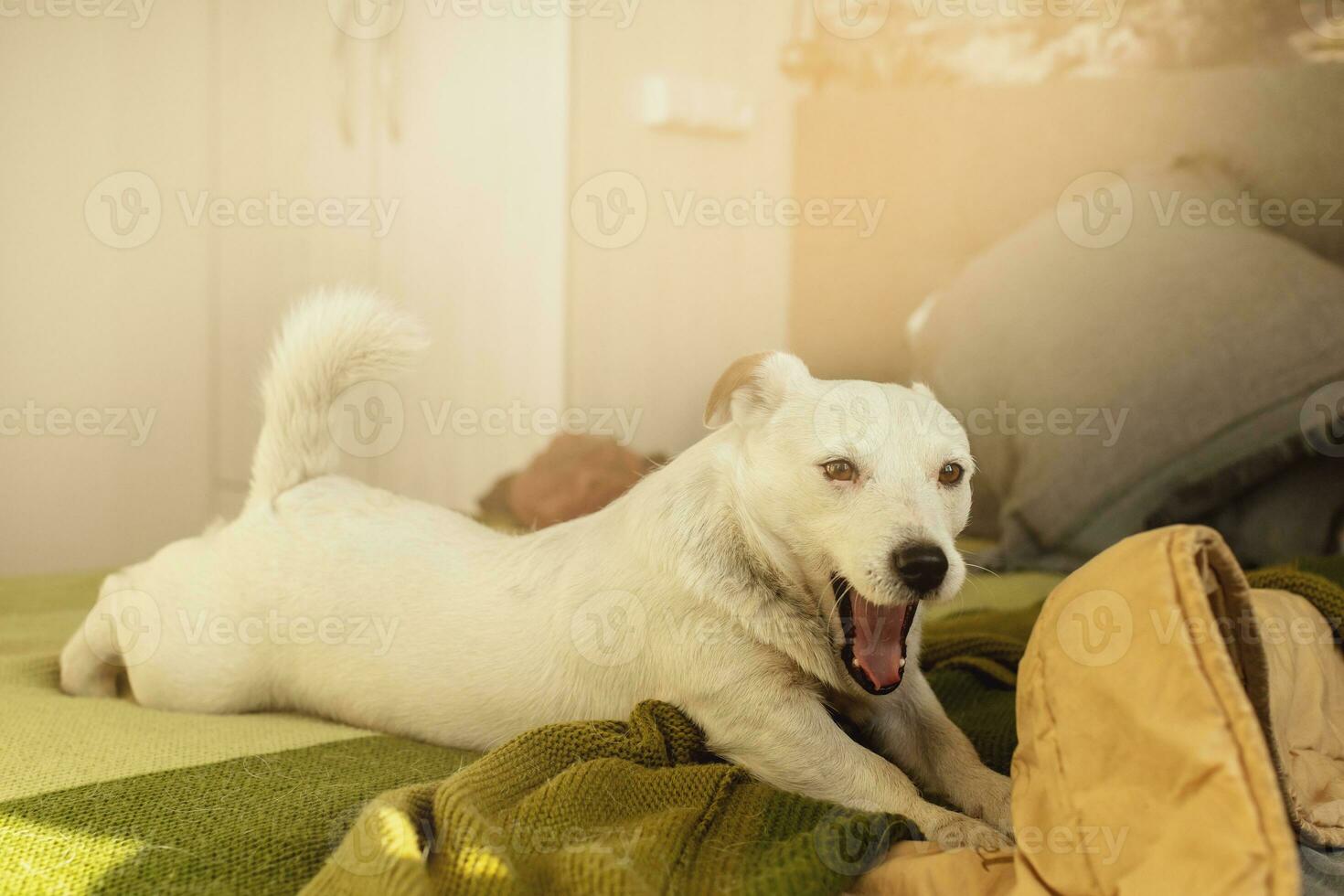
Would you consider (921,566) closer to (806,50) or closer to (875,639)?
(875,639)

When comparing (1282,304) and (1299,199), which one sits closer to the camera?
(1282,304)

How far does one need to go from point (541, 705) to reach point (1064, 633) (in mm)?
715

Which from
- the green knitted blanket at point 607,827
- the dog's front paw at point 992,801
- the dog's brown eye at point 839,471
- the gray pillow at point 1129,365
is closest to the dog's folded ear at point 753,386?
the dog's brown eye at point 839,471

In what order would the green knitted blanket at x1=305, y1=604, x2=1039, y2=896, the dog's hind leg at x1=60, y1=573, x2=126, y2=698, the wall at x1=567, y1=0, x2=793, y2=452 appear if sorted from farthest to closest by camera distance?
1. the wall at x1=567, y1=0, x2=793, y2=452
2. the dog's hind leg at x1=60, y1=573, x2=126, y2=698
3. the green knitted blanket at x1=305, y1=604, x2=1039, y2=896

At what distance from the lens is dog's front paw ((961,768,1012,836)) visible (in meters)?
1.24

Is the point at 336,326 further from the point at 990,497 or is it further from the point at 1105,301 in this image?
the point at 1105,301

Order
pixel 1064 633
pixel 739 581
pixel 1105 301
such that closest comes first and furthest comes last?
1. pixel 1064 633
2. pixel 739 581
3. pixel 1105 301

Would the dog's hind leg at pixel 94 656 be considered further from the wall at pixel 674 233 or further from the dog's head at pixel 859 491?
the wall at pixel 674 233

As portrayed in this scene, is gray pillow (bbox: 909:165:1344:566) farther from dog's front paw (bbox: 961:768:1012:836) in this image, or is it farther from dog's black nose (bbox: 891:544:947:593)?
dog's black nose (bbox: 891:544:947:593)

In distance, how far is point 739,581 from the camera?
4.43 feet

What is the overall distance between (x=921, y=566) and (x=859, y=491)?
0.14m

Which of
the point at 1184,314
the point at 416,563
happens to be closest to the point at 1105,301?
the point at 1184,314

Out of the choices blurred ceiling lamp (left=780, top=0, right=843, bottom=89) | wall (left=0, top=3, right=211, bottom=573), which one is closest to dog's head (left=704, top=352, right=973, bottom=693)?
blurred ceiling lamp (left=780, top=0, right=843, bottom=89)

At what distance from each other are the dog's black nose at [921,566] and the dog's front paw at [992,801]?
29cm
